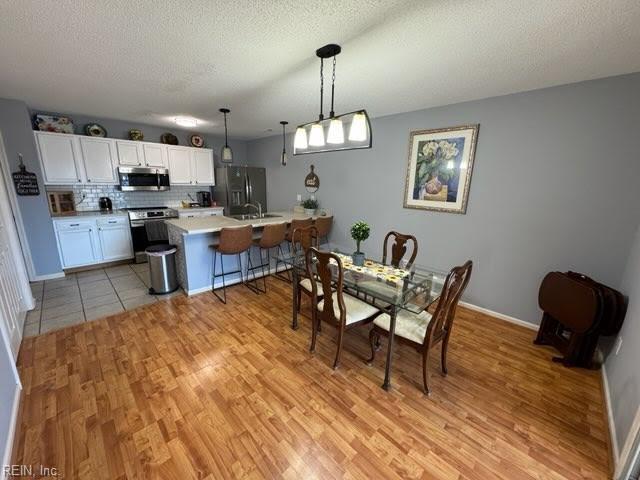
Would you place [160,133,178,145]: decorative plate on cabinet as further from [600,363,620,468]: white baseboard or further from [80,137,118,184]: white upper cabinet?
[600,363,620,468]: white baseboard

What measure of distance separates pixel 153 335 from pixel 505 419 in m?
2.96

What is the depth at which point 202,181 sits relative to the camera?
5.38 meters

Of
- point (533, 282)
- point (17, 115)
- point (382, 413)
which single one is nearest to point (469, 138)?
point (533, 282)

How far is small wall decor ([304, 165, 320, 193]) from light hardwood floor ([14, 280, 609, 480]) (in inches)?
110

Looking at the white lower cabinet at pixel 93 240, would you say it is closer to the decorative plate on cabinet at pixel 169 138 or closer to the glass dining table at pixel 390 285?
the decorative plate on cabinet at pixel 169 138

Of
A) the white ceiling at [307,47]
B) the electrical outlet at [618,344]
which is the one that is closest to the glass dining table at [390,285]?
the electrical outlet at [618,344]

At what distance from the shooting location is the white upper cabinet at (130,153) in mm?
4340

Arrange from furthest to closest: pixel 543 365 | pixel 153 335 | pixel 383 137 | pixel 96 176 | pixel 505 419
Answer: pixel 96 176 < pixel 383 137 < pixel 153 335 < pixel 543 365 < pixel 505 419

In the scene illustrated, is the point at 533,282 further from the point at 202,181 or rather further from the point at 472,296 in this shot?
the point at 202,181

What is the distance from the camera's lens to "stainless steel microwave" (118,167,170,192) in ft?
14.5

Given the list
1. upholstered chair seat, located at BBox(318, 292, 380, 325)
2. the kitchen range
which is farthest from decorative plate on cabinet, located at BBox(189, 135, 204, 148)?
upholstered chair seat, located at BBox(318, 292, 380, 325)

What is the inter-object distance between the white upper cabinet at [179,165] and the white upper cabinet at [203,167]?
0.10m

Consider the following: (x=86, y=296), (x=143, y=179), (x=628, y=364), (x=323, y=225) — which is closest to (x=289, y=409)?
(x=628, y=364)

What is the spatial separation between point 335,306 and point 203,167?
4.65m
